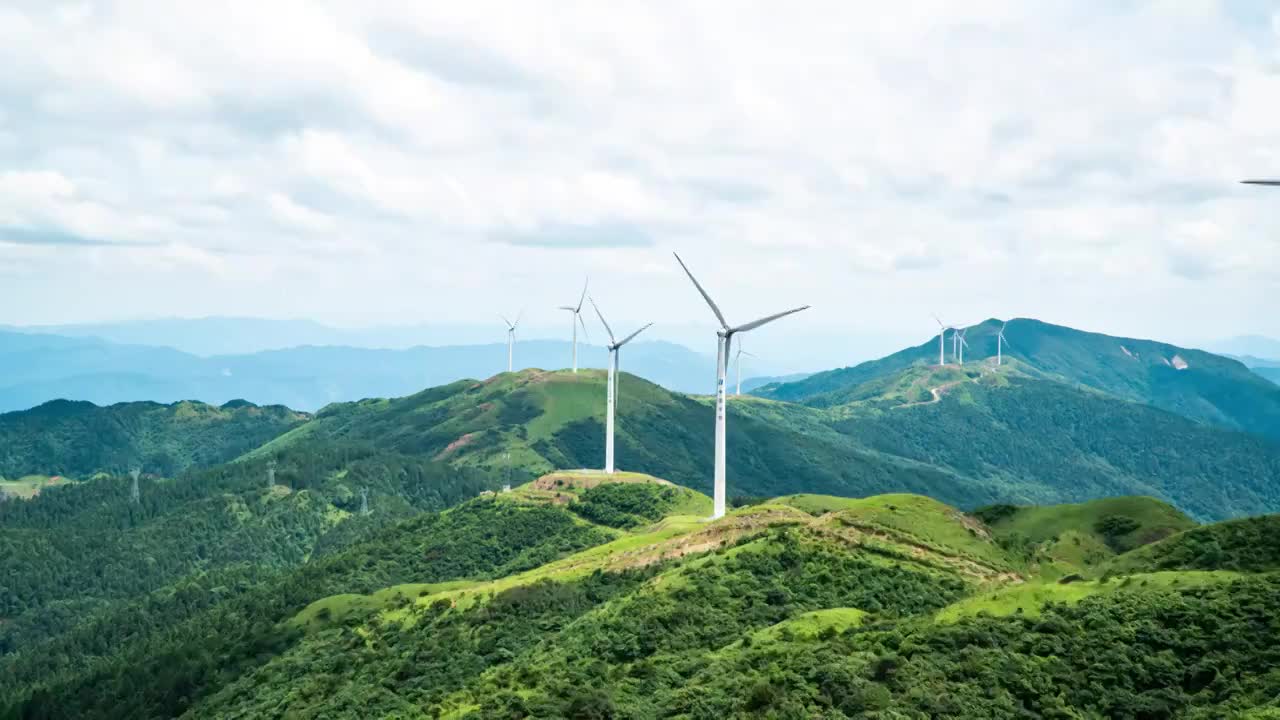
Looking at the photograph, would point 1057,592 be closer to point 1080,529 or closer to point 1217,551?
point 1217,551

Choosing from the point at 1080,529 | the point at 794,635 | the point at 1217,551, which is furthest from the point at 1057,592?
the point at 1080,529

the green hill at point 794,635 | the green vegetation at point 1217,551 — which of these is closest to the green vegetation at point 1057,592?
the green hill at point 794,635

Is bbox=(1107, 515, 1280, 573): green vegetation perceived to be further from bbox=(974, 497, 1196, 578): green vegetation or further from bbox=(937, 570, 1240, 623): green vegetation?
bbox=(974, 497, 1196, 578): green vegetation

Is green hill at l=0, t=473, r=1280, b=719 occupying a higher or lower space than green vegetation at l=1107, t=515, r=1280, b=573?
lower

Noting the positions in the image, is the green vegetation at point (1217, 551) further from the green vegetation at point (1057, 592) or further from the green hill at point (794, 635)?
the green vegetation at point (1057, 592)

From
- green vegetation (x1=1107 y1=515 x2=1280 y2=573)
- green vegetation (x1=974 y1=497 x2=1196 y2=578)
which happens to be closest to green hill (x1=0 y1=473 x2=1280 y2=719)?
green vegetation (x1=974 y1=497 x2=1196 y2=578)

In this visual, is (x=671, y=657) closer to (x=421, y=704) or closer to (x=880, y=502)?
(x=421, y=704)

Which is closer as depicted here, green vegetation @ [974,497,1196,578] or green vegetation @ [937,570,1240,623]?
green vegetation @ [937,570,1240,623]

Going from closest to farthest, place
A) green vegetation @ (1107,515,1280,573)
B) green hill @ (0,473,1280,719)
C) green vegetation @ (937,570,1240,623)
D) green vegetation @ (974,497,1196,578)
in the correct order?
1. green hill @ (0,473,1280,719)
2. green vegetation @ (937,570,1240,623)
3. green vegetation @ (1107,515,1280,573)
4. green vegetation @ (974,497,1196,578)
